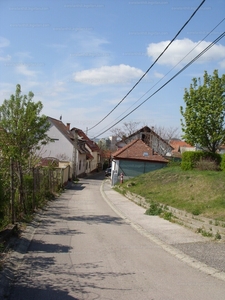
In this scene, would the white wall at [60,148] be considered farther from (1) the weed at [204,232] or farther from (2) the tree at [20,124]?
(1) the weed at [204,232]

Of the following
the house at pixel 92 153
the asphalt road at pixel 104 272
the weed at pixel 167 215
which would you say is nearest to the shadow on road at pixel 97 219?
the weed at pixel 167 215

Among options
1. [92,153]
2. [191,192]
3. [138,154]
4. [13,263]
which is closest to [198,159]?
[191,192]

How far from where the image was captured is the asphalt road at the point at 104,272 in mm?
5504

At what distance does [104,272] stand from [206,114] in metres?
18.9

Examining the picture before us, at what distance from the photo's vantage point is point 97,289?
5.66 metres

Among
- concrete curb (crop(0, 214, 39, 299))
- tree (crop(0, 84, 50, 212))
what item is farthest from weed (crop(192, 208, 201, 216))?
tree (crop(0, 84, 50, 212))

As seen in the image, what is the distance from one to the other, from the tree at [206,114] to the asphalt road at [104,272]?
48.8 ft

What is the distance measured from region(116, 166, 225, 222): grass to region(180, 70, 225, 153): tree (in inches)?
142

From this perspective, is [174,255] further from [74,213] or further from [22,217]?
[74,213]

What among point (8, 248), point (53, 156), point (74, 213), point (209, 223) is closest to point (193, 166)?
point (74, 213)

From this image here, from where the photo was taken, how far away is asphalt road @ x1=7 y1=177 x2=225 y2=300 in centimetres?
550

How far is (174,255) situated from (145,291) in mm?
2824

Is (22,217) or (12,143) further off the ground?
(12,143)

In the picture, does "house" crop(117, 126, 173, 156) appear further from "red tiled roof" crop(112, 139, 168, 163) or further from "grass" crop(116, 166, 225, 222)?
"grass" crop(116, 166, 225, 222)
